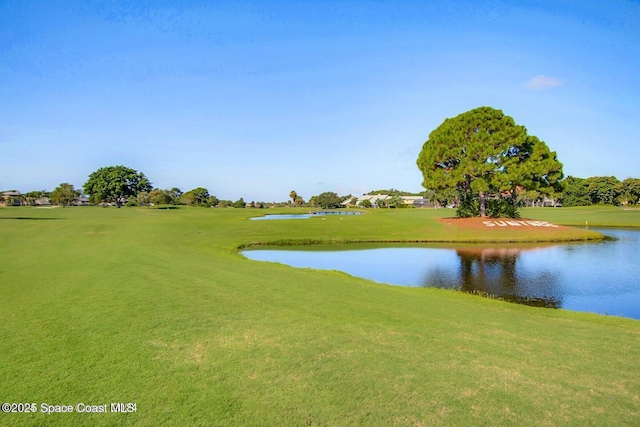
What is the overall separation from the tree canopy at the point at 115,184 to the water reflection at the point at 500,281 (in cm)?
11563

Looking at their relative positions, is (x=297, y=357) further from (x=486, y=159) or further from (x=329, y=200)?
(x=329, y=200)

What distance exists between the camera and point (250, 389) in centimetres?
574

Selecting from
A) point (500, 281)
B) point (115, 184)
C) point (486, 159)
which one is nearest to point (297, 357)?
point (500, 281)

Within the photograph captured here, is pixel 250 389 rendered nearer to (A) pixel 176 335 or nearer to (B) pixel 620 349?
(A) pixel 176 335

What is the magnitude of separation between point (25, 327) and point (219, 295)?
4.70m

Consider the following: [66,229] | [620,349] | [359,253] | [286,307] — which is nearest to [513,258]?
[359,253]

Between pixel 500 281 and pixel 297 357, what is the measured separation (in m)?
17.5

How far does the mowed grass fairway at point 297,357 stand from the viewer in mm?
5328

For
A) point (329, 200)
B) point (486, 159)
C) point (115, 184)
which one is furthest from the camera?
point (329, 200)

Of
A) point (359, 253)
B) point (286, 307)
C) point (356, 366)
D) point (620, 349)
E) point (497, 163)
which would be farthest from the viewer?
point (497, 163)

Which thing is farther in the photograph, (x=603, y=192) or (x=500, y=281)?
(x=603, y=192)

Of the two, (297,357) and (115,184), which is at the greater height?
(115,184)

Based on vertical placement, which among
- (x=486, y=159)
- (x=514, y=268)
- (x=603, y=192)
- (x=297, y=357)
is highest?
(x=486, y=159)

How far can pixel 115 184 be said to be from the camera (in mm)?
117375
